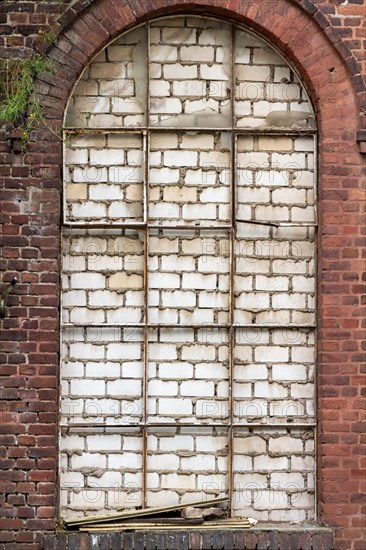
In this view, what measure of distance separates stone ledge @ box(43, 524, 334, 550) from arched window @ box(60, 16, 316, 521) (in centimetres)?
28

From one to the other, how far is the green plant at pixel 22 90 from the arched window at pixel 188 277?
34cm

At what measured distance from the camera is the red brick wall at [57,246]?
657cm

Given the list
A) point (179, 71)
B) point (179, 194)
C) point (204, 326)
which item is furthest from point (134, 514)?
point (179, 71)

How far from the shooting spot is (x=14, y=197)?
662cm

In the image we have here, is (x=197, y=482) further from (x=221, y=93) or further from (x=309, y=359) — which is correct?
(x=221, y=93)

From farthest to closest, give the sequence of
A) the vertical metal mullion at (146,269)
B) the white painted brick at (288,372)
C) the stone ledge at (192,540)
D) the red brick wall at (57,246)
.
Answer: the white painted brick at (288,372)
the vertical metal mullion at (146,269)
the red brick wall at (57,246)
the stone ledge at (192,540)

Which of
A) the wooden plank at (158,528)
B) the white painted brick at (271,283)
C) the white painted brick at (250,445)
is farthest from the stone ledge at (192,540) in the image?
the white painted brick at (271,283)

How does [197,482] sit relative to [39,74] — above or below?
below

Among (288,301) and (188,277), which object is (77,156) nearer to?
(188,277)

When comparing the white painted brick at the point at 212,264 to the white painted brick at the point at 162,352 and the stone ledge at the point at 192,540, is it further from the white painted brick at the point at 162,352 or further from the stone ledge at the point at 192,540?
the stone ledge at the point at 192,540

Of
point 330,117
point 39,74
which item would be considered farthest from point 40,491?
point 330,117

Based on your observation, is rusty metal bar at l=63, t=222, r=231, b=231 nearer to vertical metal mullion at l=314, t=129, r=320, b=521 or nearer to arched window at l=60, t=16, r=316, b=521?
arched window at l=60, t=16, r=316, b=521

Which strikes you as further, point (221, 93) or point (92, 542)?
point (221, 93)

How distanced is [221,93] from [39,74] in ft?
4.87
